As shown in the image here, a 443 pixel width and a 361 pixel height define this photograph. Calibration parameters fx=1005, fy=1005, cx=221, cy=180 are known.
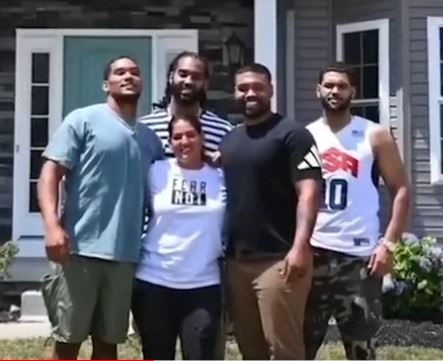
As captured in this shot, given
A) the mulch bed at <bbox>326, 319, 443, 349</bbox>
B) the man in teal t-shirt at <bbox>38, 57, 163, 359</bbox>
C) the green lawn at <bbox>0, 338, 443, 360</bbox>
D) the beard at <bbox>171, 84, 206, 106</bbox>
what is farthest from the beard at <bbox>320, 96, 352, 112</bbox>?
the mulch bed at <bbox>326, 319, 443, 349</bbox>

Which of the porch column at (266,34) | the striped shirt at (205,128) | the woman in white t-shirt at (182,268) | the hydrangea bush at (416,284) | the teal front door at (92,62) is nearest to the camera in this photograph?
the woman in white t-shirt at (182,268)

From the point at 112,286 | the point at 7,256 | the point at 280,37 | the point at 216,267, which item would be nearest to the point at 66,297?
the point at 112,286

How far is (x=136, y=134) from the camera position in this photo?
4.75m

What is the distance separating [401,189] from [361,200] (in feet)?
0.73

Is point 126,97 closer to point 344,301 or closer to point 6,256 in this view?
point 344,301

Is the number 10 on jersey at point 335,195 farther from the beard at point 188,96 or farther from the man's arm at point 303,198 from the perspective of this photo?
the beard at point 188,96

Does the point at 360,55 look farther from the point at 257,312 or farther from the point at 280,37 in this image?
the point at 257,312

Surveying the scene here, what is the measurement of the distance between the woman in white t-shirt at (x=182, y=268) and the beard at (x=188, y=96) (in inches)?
11.1

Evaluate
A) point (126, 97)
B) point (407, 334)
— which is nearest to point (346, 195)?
point (126, 97)

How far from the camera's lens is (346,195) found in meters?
5.17

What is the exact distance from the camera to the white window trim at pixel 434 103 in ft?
31.3

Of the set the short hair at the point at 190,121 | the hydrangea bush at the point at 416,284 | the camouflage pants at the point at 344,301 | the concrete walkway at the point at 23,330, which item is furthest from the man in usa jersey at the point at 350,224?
the hydrangea bush at the point at 416,284

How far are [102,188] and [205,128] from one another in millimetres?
673

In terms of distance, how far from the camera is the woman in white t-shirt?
4.63 m
